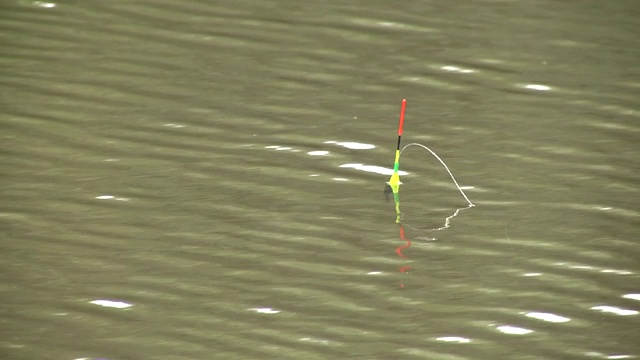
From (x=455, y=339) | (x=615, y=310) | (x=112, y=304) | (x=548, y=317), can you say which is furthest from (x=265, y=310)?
(x=615, y=310)

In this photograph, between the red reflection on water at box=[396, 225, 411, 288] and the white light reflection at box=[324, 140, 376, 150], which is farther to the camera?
the white light reflection at box=[324, 140, 376, 150]

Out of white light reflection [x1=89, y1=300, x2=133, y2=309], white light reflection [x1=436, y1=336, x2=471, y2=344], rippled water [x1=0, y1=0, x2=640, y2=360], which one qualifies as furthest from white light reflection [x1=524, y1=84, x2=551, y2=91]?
white light reflection [x1=89, y1=300, x2=133, y2=309]

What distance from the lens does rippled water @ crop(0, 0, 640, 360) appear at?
327 centimetres

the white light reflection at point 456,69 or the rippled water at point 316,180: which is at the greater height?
the white light reflection at point 456,69

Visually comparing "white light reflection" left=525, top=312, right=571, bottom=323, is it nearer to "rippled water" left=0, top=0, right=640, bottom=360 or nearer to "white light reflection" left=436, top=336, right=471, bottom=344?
"rippled water" left=0, top=0, right=640, bottom=360

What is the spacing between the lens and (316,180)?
13.5 ft

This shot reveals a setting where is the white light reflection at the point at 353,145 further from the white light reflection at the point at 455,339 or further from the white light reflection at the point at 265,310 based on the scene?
the white light reflection at the point at 455,339

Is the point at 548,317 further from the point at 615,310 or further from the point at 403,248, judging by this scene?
the point at 403,248

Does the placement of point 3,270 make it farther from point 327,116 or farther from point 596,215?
point 596,215

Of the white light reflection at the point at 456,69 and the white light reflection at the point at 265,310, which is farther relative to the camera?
the white light reflection at the point at 456,69

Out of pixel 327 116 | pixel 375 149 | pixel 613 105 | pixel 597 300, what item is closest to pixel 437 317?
pixel 597 300

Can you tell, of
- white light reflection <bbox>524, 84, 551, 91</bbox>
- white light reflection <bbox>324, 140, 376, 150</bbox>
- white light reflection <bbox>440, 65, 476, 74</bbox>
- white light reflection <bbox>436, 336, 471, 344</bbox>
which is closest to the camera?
white light reflection <bbox>436, 336, 471, 344</bbox>

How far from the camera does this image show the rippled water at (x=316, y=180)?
3.27m

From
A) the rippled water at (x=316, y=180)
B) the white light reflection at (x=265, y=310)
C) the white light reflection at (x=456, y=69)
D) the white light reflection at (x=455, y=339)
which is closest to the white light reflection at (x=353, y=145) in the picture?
the rippled water at (x=316, y=180)
